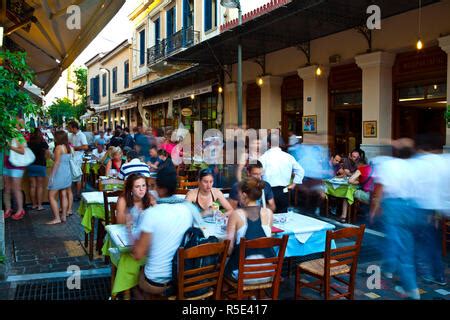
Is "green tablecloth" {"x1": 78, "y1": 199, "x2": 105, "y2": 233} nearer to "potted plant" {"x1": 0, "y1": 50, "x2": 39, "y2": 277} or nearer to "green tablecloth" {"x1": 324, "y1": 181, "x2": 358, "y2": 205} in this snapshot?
"potted plant" {"x1": 0, "y1": 50, "x2": 39, "y2": 277}

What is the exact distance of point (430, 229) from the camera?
457 cm

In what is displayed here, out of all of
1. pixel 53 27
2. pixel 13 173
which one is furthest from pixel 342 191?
pixel 53 27

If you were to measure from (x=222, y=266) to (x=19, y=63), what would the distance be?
3538mm

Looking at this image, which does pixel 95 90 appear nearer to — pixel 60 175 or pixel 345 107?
pixel 345 107

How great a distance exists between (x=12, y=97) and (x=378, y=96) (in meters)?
8.87

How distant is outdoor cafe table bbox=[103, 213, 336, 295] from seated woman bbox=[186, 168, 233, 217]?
0.36 meters

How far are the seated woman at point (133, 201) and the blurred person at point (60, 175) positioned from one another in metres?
3.73

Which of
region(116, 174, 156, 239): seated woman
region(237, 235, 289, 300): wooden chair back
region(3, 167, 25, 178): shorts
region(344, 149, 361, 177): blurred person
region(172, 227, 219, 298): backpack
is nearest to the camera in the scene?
region(172, 227, 219, 298): backpack

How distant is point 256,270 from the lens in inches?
138

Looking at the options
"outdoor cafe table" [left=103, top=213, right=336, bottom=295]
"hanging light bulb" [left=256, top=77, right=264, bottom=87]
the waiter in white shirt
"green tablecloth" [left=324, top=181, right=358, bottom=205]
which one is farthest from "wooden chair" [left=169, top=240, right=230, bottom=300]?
"hanging light bulb" [left=256, top=77, right=264, bottom=87]

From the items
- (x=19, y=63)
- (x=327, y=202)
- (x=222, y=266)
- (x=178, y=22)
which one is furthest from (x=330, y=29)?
(x=178, y=22)

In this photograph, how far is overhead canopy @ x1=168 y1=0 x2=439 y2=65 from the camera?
9.16 meters

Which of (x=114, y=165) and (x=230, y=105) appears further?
(x=230, y=105)

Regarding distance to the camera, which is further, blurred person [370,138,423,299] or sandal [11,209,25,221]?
sandal [11,209,25,221]
